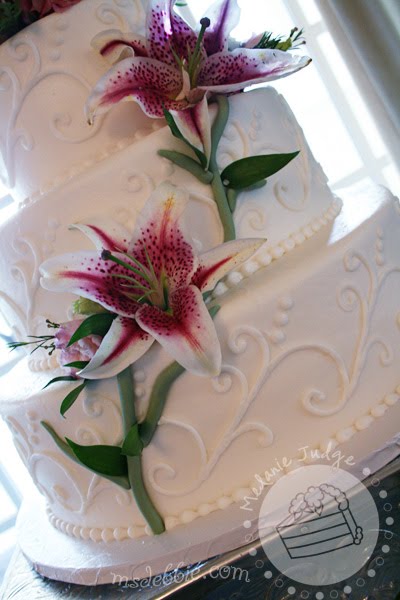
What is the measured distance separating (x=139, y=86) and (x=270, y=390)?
1.97 ft

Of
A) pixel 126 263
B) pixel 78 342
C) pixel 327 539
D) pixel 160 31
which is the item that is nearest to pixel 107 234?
pixel 126 263

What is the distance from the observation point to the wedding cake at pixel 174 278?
3.86 ft

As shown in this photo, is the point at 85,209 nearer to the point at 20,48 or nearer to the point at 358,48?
the point at 20,48

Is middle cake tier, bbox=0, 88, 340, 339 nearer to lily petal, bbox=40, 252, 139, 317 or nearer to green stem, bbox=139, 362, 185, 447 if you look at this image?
lily petal, bbox=40, 252, 139, 317

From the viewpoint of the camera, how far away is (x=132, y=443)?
4.09 feet

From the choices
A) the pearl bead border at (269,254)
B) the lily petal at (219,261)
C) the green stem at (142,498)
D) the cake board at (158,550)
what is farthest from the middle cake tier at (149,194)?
the cake board at (158,550)

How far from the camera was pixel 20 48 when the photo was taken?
144cm

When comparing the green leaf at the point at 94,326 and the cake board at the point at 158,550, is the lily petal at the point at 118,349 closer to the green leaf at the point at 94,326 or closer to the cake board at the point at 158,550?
the green leaf at the point at 94,326

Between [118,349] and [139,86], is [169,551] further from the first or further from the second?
[139,86]

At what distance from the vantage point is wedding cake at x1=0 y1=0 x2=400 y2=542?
1.18 meters

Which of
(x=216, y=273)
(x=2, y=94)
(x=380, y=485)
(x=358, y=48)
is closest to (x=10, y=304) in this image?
(x=2, y=94)

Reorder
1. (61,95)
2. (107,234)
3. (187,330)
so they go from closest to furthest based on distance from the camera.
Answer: (187,330)
(107,234)
(61,95)

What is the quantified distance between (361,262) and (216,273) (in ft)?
1.10

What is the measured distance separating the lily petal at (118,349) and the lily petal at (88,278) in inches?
0.9
